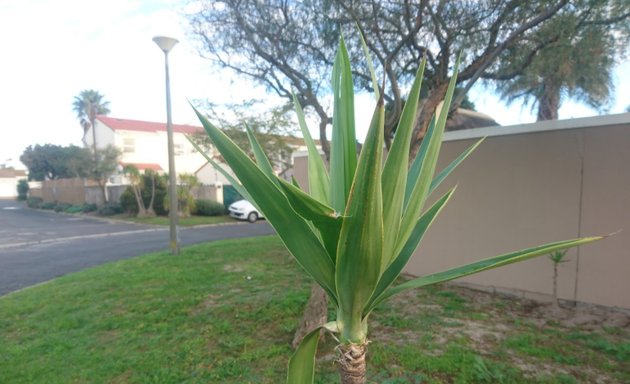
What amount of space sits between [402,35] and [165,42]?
5478 millimetres

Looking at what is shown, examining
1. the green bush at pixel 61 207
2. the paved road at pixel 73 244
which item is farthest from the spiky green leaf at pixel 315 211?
the green bush at pixel 61 207

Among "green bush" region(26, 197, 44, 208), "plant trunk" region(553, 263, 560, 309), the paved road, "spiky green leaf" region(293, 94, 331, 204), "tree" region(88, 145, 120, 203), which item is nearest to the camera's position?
"spiky green leaf" region(293, 94, 331, 204)

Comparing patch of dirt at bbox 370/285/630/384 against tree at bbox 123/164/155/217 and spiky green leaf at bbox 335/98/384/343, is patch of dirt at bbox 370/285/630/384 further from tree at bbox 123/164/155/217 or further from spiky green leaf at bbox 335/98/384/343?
tree at bbox 123/164/155/217

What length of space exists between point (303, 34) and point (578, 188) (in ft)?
A: 14.3

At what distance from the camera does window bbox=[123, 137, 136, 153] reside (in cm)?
3214

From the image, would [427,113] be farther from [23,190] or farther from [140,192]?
[23,190]

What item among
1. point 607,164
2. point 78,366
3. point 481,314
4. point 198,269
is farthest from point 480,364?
point 198,269

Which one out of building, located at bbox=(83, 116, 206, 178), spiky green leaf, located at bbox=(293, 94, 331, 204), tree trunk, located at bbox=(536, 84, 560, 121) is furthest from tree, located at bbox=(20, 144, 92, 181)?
spiky green leaf, located at bbox=(293, 94, 331, 204)

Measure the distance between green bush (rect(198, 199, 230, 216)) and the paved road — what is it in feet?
10.3

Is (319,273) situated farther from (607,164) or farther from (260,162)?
(607,164)

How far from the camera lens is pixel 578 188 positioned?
178 inches

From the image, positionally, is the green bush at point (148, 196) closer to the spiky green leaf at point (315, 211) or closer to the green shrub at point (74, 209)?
the green shrub at point (74, 209)

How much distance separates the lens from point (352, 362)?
959mm

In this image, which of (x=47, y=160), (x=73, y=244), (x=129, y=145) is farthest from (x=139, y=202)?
(x=47, y=160)
